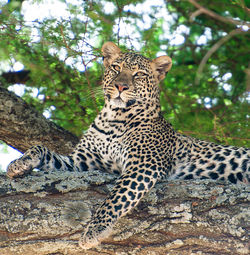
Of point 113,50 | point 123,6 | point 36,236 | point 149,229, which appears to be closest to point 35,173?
point 36,236

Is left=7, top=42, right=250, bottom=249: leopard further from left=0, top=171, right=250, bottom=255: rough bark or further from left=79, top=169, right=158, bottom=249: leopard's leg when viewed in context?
left=0, top=171, right=250, bottom=255: rough bark

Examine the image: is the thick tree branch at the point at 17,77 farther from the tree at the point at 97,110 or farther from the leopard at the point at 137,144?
the leopard at the point at 137,144

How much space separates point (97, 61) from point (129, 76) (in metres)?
1.12

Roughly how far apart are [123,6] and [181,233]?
3721 millimetres

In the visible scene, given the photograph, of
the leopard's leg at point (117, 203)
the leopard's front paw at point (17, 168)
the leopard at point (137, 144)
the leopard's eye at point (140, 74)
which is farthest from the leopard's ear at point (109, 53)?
A: the leopard's front paw at point (17, 168)

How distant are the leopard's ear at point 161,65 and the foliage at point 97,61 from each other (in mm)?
369

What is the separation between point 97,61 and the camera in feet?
25.6

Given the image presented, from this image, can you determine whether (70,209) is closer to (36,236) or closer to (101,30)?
(36,236)

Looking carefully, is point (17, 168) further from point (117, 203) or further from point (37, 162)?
point (117, 203)

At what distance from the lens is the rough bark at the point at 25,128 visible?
24.3 feet

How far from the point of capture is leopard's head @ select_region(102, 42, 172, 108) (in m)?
6.65

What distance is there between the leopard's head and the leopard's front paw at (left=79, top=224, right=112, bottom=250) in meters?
2.31

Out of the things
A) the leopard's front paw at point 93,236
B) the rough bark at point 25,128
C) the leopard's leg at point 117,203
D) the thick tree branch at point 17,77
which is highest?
the thick tree branch at point 17,77

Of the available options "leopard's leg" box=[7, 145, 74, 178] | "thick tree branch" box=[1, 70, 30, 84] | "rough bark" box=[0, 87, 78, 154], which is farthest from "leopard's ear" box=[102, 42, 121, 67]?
"thick tree branch" box=[1, 70, 30, 84]
